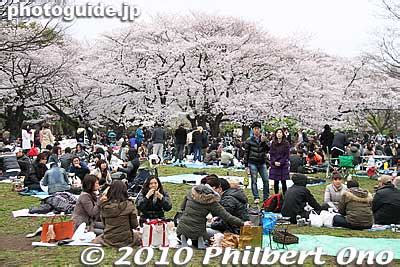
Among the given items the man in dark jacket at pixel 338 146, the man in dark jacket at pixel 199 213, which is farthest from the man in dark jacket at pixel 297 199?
the man in dark jacket at pixel 338 146

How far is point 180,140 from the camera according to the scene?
58.1 feet

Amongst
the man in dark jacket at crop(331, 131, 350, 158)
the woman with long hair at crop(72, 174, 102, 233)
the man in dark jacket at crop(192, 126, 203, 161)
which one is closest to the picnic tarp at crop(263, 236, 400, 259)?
the woman with long hair at crop(72, 174, 102, 233)

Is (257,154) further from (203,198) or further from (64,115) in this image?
(64,115)

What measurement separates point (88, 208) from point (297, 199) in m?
3.01

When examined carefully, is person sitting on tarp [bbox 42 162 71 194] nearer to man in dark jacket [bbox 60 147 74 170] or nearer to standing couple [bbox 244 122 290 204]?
man in dark jacket [bbox 60 147 74 170]

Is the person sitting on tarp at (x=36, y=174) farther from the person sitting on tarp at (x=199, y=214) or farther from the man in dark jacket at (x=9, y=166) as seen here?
the person sitting on tarp at (x=199, y=214)

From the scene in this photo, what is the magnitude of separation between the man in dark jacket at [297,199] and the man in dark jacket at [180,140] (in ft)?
32.3

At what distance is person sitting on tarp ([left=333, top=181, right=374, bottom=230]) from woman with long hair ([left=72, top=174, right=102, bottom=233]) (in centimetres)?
338

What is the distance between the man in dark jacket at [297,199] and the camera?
25.5 ft

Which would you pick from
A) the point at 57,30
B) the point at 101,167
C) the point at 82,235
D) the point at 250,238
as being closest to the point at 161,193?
the point at 82,235

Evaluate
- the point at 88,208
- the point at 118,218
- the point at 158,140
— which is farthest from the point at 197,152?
the point at 118,218

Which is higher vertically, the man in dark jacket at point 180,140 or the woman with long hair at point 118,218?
the man in dark jacket at point 180,140

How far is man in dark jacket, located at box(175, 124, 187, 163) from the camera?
1752cm

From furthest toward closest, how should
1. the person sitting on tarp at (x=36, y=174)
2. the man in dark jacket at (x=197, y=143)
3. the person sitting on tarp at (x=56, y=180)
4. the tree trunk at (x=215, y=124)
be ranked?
the tree trunk at (x=215, y=124) → the man in dark jacket at (x=197, y=143) → the person sitting on tarp at (x=36, y=174) → the person sitting on tarp at (x=56, y=180)
